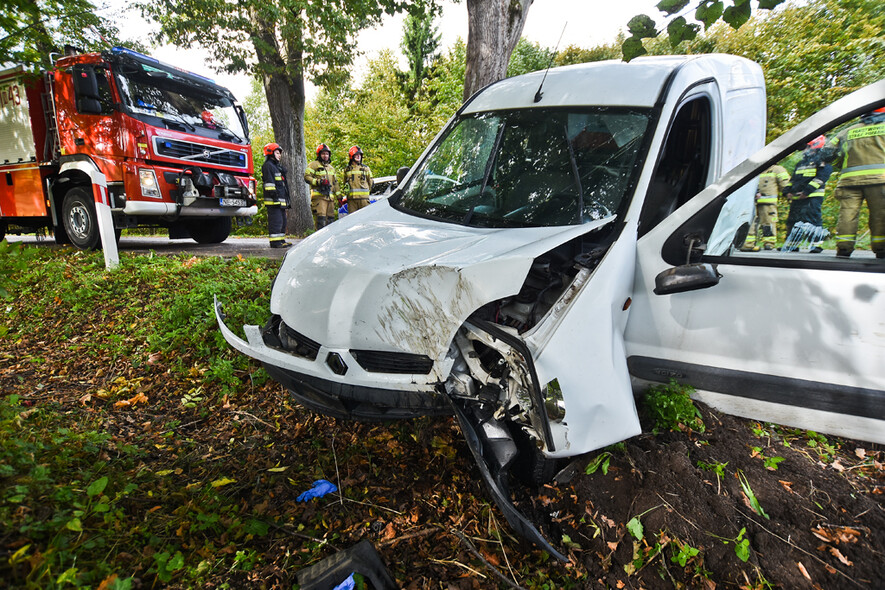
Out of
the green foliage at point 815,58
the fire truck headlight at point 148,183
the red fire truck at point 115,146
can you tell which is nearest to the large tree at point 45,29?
the red fire truck at point 115,146

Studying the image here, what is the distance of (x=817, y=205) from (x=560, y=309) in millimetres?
1297

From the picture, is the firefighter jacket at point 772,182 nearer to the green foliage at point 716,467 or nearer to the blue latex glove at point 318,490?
the green foliage at point 716,467

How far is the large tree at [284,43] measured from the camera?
8289 millimetres

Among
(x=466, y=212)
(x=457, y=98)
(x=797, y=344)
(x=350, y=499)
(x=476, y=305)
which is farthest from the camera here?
(x=457, y=98)

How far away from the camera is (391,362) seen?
2.01m

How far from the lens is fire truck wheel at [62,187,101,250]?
6422mm

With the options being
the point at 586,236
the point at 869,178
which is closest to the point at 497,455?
the point at 586,236

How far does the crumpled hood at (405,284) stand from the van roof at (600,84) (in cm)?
103

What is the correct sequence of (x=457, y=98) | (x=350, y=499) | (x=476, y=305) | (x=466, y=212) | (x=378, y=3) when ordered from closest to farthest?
(x=476, y=305)
(x=350, y=499)
(x=466, y=212)
(x=378, y=3)
(x=457, y=98)

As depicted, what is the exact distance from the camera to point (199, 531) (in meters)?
1.98

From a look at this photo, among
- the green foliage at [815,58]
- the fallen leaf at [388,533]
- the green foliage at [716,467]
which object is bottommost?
the fallen leaf at [388,533]

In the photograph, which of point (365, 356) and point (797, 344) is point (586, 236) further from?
point (365, 356)

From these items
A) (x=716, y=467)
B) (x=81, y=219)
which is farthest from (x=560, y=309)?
(x=81, y=219)

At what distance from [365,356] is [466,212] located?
→ 1173 millimetres
